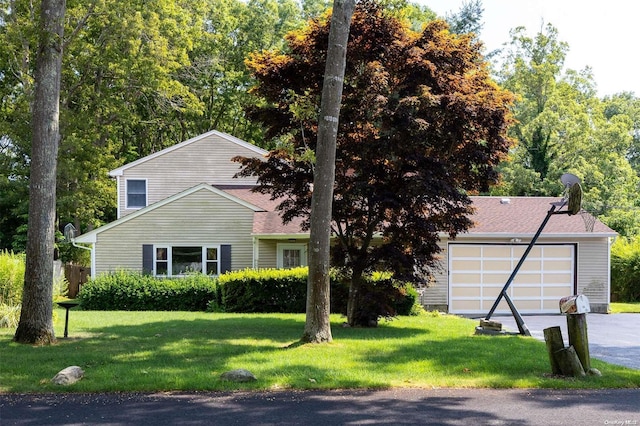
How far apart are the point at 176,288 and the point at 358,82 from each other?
9927 millimetres

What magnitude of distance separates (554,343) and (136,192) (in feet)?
67.5

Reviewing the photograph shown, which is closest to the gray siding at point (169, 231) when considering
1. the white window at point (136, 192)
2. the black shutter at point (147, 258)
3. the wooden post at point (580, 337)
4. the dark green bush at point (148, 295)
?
the black shutter at point (147, 258)

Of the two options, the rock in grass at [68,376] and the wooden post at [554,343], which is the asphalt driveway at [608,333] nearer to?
the wooden post at [554,343]

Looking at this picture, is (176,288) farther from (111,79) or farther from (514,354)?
(111,79)

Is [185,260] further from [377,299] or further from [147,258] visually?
[377,299]

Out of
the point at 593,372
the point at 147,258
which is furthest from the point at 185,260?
the point at 593,372

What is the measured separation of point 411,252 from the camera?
14.5 metres

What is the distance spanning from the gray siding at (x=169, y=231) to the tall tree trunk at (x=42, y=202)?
11030 millimetres

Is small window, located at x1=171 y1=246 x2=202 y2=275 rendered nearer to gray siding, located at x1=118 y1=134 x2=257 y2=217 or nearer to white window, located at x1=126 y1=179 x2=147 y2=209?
gray siding, located at x1=118 y1=134 x2=257 y2=217

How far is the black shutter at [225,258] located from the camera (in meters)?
22.3

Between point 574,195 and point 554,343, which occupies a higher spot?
point 574,195

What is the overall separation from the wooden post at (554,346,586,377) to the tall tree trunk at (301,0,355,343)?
12.5 feet

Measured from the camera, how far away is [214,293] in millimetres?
20156

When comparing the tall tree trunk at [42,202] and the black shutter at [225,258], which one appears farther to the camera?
the black shutter at [225,258]
